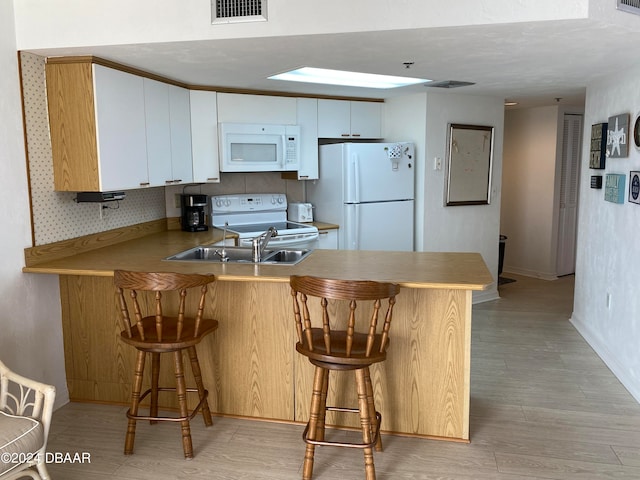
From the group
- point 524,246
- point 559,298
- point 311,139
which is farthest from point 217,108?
point 524,246

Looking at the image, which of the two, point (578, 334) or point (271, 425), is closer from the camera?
point (271, 425)

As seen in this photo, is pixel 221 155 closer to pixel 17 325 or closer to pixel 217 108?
pixel 217 108

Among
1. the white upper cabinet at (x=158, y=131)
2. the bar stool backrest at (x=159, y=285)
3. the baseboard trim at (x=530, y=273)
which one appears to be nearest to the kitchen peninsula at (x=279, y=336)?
the bar stool backrest at (x=159, y=285)

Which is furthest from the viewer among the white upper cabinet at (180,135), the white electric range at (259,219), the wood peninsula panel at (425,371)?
the white electric range at (259,219)

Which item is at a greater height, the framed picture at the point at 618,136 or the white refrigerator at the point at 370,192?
the framed picture at the point at 618,136

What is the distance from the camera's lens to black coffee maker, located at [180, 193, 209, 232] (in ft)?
15.1

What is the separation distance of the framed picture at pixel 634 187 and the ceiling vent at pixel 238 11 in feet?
8.25

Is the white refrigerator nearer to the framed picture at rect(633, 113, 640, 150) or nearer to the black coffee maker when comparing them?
the black coffee maker

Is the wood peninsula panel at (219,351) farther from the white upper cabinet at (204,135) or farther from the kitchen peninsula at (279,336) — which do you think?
the white upper cabinet at (204,135)

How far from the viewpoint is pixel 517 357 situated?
161 inches

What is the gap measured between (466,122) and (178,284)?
357cm

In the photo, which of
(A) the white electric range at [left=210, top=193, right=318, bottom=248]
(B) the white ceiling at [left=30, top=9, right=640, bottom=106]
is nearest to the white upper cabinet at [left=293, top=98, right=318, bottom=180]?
(A) the white electric range at [left=210, top=193, right=318, bottom=248]

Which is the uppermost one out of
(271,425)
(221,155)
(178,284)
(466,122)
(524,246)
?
(466,122)

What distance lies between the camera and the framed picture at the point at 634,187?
11.3 ft
